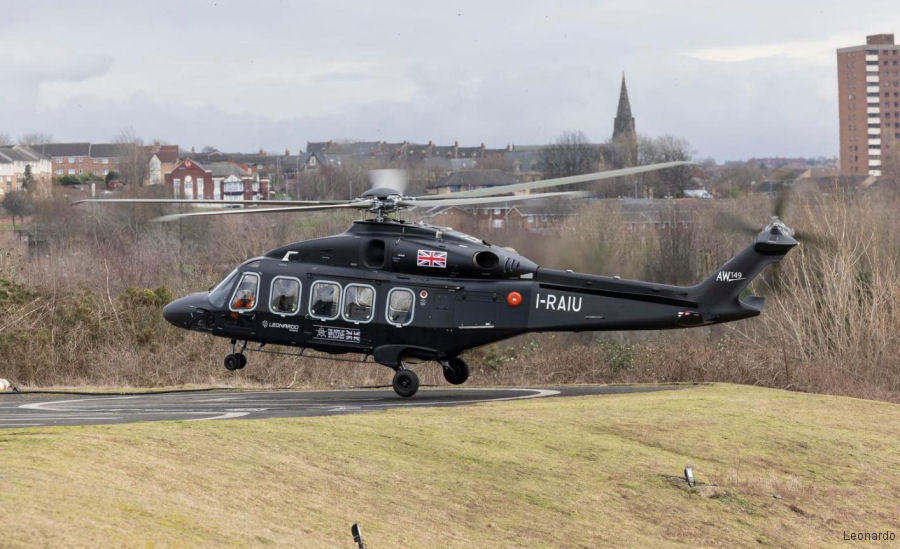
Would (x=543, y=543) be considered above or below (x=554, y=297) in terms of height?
below

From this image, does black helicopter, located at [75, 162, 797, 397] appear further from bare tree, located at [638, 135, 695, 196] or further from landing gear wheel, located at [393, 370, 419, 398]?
bare tree, located at [638, 135, 695, 196]

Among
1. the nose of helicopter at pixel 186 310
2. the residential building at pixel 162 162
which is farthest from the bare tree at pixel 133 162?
the nose of helicopter at pixel 186 310

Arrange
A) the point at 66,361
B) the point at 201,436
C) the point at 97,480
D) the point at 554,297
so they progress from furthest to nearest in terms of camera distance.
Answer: the point at 66,361 → the point at 554,297 → the point at 201,436 → the point at 97,480

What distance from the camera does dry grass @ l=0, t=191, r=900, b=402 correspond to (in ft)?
115

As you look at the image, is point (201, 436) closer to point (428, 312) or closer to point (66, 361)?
point (428, 312)

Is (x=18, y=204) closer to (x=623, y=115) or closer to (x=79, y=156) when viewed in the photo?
(x=79, y=156)

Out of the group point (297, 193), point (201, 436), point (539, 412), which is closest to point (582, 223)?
point (539, 412)

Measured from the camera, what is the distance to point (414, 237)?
22953mm

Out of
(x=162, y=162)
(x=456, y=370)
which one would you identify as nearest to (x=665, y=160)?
(x=162, y=162)

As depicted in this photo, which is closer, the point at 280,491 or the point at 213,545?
the point at 213,545

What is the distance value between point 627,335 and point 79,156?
11761cm

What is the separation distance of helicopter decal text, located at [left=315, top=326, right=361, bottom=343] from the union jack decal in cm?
199

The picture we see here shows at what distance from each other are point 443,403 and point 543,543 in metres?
8.99

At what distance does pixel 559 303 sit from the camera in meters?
22.3
